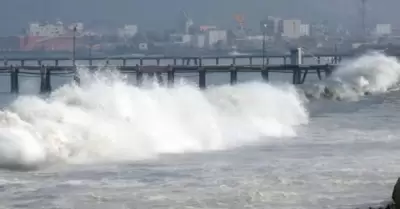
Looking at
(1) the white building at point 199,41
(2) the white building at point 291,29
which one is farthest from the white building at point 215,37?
(2) the white building at point 291,29

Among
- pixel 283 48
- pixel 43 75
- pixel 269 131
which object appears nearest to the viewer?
pixel 269 131

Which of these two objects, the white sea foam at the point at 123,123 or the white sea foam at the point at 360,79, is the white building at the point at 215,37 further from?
the white sea foam at the point at 123,123

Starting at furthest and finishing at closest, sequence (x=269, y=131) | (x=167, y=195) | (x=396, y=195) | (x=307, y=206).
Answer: (x=269, y=131) < (x=167, y=195) < (x=307, y=206) < (x=396, y=195)

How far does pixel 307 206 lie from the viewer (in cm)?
1495

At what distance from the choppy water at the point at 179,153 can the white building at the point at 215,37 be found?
13038 centimetres

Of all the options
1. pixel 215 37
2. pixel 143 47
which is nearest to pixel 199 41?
pixel 215 37

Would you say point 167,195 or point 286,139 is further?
point 286,139

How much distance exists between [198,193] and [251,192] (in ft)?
2.98

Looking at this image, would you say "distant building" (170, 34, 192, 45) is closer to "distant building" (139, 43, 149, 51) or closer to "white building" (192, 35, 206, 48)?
"white building" (192, 35, 206, 48)

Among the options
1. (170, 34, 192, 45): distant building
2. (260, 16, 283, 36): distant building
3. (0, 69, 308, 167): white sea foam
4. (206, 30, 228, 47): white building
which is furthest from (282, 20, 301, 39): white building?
(0, 69, 308, 167): white sea foam

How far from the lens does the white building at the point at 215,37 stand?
165750 millimetres

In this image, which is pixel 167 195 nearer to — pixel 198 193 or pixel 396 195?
pixel 198 193

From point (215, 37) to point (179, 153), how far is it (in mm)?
148581

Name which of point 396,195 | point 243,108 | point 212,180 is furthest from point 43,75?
point 396,195
